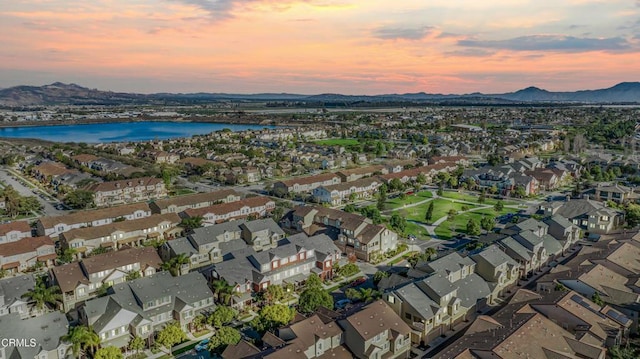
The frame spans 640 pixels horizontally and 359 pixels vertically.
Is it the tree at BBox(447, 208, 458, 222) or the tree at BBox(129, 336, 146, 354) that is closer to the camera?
the tree at BBox(129, 336, 146, 354)

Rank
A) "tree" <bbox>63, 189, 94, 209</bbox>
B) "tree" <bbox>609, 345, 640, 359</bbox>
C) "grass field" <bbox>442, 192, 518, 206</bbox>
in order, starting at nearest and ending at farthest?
"tree" <bbox>609, 345, 640, 359</bbox> → "tree" <bbox>63, 189, 94, 209</bbox> → "grass field" <bbox>442, 192, 518, 206</bbox>

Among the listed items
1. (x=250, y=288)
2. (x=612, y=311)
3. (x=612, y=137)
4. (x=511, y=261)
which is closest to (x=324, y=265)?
(x=250, y=288)

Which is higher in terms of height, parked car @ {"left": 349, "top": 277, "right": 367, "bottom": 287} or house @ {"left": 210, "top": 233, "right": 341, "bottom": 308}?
house @ {"left": 210, "top": 233, "right": 341, "bottom": 308}

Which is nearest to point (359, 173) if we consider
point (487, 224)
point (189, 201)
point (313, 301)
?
point (487, 224)

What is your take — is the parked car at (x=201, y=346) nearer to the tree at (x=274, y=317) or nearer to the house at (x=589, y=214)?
the tree at (x=274, y=317)

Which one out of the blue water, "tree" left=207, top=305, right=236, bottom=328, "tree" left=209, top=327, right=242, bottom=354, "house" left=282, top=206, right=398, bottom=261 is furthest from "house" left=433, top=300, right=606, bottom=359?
the blue water

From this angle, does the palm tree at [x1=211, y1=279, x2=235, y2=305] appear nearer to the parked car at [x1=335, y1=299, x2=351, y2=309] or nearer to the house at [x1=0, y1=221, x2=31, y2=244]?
the parked car at [x1=335, y1=299, x2=351, y2=309]

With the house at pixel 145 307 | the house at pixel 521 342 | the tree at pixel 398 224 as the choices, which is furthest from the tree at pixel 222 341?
the tree at pixel 398 224
